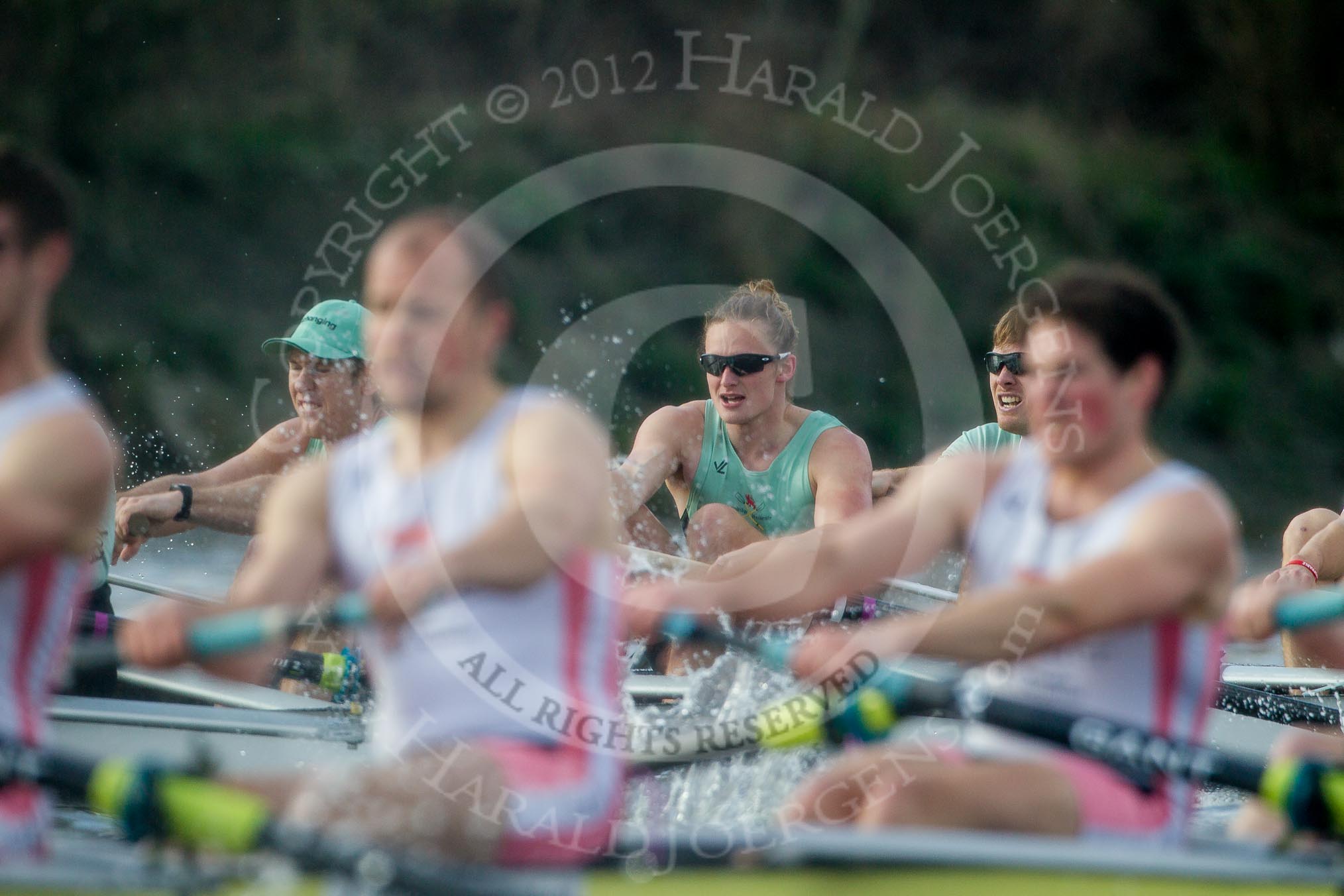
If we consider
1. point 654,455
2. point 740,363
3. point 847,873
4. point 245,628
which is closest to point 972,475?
point 847,873

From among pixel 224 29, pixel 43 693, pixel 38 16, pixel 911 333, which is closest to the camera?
pixel 43 693

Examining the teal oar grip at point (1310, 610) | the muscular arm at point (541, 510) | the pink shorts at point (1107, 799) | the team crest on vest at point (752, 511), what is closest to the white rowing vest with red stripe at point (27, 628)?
the muscular arm at point (541, 510)

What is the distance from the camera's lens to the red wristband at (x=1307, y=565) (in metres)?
5.79

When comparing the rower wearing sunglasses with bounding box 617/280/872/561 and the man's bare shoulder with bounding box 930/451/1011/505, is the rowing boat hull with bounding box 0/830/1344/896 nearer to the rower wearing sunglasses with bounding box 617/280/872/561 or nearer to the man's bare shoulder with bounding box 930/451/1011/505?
the man's bare shoulder with bounding box 930/451/1011/505

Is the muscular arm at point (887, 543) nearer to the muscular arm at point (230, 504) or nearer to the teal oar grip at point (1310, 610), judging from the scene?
the teal oar grip at point (1310, 610)

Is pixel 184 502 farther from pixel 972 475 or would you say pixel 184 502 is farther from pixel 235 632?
pixel 972 475

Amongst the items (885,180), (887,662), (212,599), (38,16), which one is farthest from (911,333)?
(887,662)

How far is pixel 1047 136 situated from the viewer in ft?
65.5

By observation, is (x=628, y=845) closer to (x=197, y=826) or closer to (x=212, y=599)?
(x=197, y=826)

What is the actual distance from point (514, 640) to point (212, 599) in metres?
4.01

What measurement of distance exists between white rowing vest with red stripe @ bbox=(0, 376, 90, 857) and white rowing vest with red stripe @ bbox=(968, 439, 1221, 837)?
5.25 feet

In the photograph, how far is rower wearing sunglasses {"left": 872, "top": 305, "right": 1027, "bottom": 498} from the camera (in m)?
5.31

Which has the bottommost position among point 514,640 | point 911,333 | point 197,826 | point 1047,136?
point 197,826

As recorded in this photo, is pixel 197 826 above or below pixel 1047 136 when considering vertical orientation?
below
